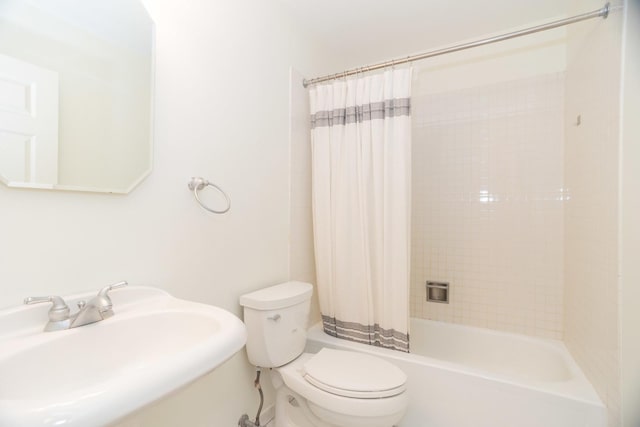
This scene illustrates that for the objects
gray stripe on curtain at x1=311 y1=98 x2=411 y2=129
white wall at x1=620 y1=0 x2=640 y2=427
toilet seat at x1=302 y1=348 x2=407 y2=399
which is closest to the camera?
white wall at x1=620 y1=0 x2=640 y2=427

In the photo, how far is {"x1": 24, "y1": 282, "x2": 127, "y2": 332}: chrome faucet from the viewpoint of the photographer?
76 centimetres

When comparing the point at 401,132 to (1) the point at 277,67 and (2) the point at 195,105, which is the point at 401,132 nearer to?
(1) the point at 277,67

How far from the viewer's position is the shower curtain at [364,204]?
1.57 meters

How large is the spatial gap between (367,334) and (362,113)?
4.10ft

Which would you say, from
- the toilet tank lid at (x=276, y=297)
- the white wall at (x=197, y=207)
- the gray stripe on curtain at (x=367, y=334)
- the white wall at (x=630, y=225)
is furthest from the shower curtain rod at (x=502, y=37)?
the gray stripe on curtain at (x=367, y=334)

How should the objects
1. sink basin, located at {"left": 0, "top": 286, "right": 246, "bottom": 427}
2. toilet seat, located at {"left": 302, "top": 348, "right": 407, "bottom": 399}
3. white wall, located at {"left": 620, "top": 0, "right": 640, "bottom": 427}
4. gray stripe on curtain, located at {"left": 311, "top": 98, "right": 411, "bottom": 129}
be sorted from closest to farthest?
1. sink basin, located at {"left": 0, "top": 286, "right": 246, "bottom": 427}
2. white wall, located at {"left": 620, "top": 0, "right": 640, "bottom": 427}
3. toilet seat, located at {"left": 302, "top": 348, "right": 407, "bottom": 399}
4. gray stripe on curtain, located at {"left": 311, "top": 98, "right": 411, "bottom": 129}

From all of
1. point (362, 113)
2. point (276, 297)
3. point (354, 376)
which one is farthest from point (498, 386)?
point (362, 113)

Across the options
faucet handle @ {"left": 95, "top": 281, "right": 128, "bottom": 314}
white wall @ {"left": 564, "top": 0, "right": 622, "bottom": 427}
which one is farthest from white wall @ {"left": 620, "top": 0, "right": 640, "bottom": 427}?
faucet handle @ {"left": 95, "top": 281, "right": 128, "bottom": 314}

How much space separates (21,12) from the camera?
782 millimetres

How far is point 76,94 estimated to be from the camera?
2.90 ft

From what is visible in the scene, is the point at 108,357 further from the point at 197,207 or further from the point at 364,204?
the point at 364,204

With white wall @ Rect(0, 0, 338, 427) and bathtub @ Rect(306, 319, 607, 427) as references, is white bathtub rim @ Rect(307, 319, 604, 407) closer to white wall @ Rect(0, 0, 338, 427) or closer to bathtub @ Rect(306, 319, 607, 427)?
bathtub @ Rect(306, 319, 607, 427)

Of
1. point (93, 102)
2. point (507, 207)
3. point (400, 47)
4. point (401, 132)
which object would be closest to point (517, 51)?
point (400, 47)

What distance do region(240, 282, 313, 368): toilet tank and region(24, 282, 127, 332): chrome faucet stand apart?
0.62 m
